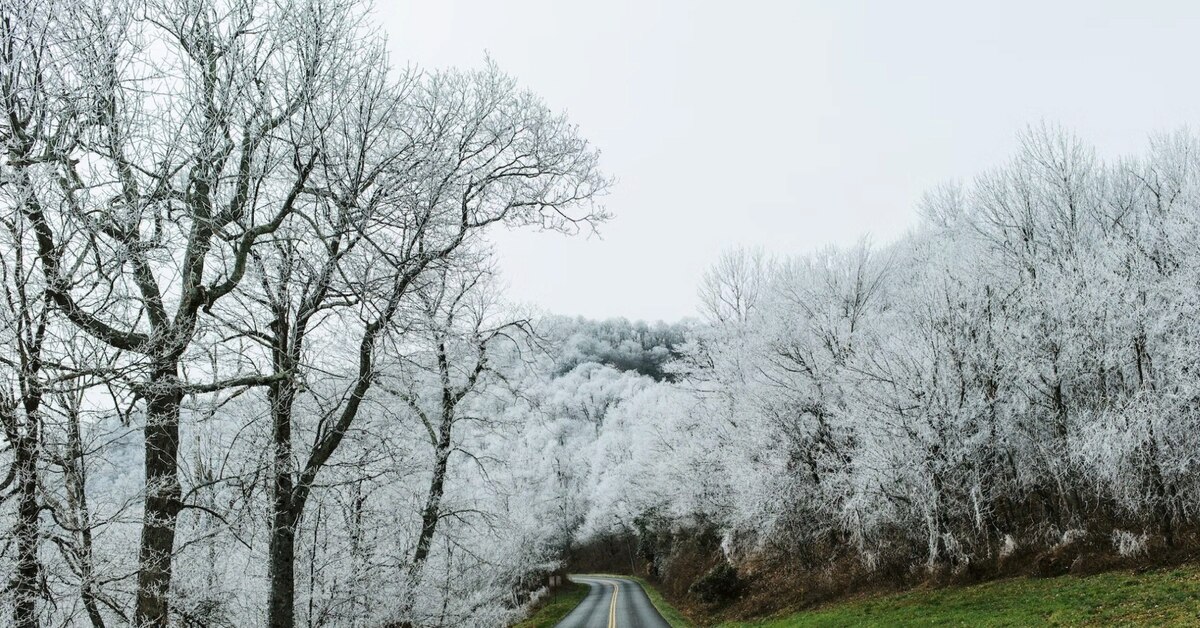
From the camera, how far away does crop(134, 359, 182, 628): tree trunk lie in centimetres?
435

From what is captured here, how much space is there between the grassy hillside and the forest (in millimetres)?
1250

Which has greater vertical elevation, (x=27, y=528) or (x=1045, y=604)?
(x=27, y=528)

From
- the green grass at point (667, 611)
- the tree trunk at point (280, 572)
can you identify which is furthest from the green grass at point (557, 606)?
the tree trunk at point (280, 572)

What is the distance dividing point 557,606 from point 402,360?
2746 centimetres

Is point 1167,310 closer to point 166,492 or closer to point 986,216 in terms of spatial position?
point 986,216

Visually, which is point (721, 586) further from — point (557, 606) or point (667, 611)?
point (557, 606)

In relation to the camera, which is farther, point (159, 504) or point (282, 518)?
point (282, 518)

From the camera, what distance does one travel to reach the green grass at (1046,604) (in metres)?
10.5

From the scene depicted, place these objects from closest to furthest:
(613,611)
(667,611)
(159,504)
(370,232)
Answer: (159,504), (370,232), (667,611), (613,611)


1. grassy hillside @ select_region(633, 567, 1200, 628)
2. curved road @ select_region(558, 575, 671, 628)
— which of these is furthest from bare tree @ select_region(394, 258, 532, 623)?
curved road @ select_region(558, 575, 671, 628)

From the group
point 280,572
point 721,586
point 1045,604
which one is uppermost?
point 280,572

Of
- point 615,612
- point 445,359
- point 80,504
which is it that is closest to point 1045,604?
point 445,359

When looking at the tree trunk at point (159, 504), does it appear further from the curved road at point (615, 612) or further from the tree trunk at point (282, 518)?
the curved road at point (615, 612)

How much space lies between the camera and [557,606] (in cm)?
2998
